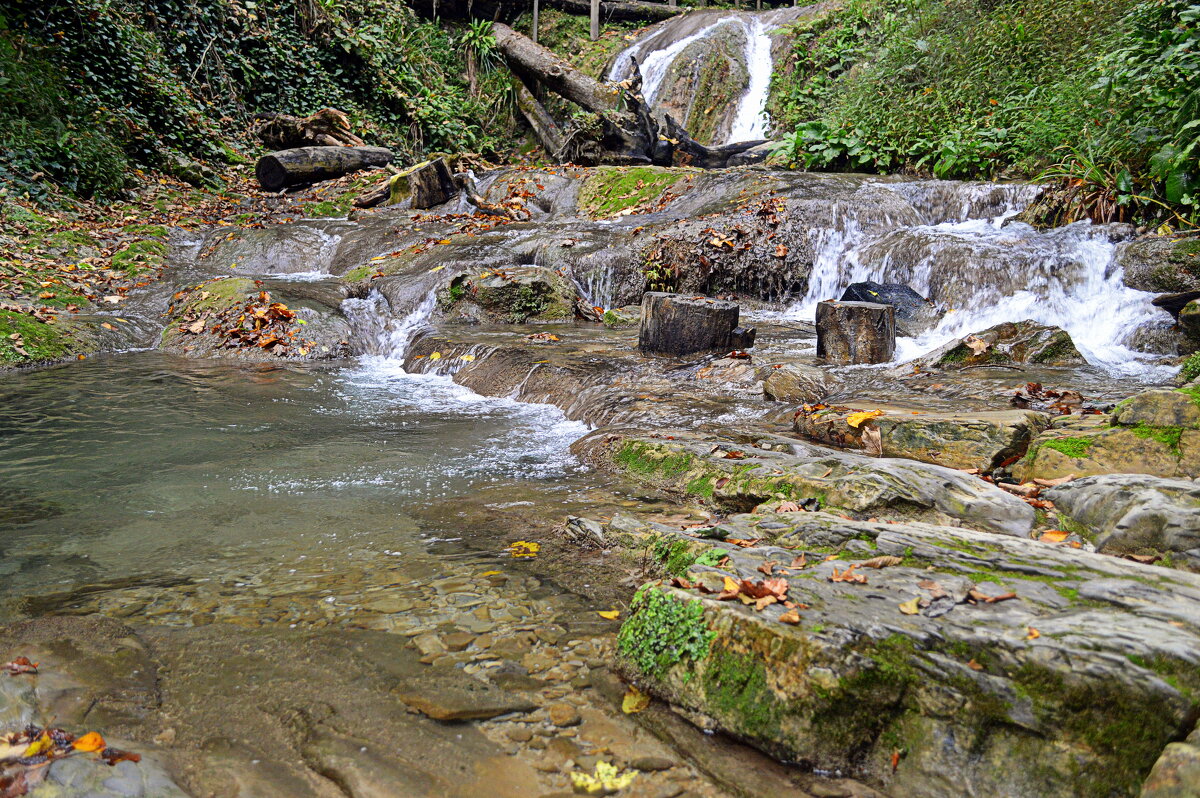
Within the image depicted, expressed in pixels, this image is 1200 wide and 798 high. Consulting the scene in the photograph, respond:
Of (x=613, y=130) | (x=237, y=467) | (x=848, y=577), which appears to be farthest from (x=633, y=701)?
(x=613, y=130)

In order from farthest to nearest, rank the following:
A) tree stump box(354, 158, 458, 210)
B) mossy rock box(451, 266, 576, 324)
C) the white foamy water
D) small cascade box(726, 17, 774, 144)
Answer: small cascade box(726, 17, 774, 144) → tree stump box(354, 158, 458, 210) → mossy rock box(451, 266, 576, 324) → the white foamy water

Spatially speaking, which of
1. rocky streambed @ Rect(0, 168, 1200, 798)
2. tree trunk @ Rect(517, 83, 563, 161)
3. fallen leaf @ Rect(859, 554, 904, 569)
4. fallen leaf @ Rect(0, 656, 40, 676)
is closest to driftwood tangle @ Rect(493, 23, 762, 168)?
tree trunk @ Rect(517, 83, 563, 161)

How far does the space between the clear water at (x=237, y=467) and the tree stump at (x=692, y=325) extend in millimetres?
1535

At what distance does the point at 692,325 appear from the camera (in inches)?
269

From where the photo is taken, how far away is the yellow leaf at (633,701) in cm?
214

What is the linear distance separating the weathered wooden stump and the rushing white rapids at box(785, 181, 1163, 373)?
1.67 meters

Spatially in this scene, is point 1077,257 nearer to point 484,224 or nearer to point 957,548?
point 957,548

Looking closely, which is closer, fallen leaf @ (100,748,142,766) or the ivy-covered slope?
fallen leaf @ (100,748,142,766)

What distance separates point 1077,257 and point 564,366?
19.1ft

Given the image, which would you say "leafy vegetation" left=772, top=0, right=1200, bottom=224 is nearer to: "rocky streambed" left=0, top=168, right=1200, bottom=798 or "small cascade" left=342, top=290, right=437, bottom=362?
"rocky streambed" left=0, top=168, right=1200, bottom=798

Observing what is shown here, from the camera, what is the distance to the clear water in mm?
3291

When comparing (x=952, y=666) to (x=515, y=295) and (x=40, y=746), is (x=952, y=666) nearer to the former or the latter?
(x=40, y=746)

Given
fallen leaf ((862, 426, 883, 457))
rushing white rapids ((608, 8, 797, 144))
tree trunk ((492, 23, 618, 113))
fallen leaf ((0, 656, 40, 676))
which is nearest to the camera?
fallen leaf ((0, 656, 40, 676))

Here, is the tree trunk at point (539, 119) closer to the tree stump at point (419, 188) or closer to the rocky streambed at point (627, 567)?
the tree stump at point (419, 188)
